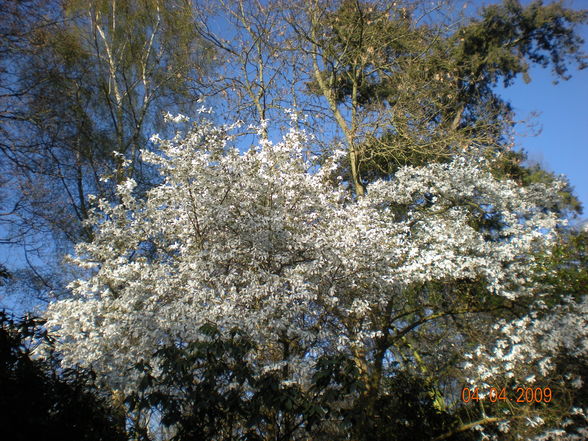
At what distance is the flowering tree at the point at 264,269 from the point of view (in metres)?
5.73

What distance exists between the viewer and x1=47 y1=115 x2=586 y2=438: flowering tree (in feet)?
18.8

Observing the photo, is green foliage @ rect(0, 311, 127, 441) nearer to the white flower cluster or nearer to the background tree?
the white flower cluster

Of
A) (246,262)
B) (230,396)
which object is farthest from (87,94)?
(230,396)

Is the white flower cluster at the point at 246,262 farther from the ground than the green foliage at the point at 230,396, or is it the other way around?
the white flower cluster at the point at 246,262

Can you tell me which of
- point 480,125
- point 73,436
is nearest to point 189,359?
point 73,436

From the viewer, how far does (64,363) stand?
6.26m

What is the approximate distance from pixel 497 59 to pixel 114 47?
1069 centimetres

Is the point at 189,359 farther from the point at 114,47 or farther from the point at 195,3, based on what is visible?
the point at 114,47

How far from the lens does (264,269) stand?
6.39m
